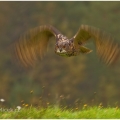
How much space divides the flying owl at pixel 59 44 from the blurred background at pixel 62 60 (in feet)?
69.3

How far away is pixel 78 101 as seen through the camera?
7086 millimetres

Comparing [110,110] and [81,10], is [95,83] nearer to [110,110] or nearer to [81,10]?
[81,10]

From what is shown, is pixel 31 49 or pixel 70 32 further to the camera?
pixel 70 32

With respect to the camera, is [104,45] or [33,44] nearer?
[104,45]

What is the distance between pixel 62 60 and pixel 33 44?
88.8 ft

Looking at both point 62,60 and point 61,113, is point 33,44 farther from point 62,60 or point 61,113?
point 62,60

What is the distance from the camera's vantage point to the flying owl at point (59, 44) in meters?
6.16

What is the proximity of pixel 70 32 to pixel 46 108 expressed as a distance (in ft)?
87.7

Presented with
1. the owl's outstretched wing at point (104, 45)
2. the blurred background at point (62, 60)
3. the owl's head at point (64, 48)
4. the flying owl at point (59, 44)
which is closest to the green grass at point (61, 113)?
the flying owl at point (59, 44)

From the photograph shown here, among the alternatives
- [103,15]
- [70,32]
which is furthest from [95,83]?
[103,15]

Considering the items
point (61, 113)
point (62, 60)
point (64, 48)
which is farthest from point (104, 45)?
point (62, 60)

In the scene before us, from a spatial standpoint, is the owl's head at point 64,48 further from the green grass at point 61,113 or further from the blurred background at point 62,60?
the blurred background at point 62,60

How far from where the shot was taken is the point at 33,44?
689 cm

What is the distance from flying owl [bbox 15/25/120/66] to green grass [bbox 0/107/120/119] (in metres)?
0.54
